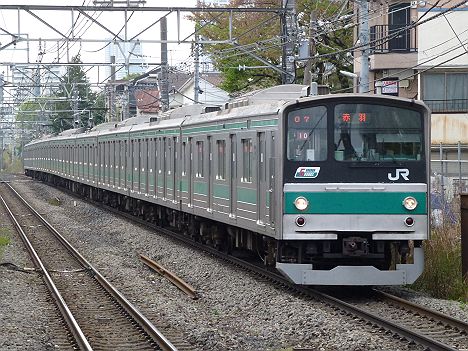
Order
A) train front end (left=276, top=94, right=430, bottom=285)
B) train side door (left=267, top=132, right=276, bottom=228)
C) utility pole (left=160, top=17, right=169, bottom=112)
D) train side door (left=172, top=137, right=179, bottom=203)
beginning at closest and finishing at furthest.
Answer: train front end (left=276, top=94, right=430, bottom=285) → train side door (left=267, top=132, right=276, bottom=228) → train side door (left=172, top=137, right=179, bottom=203) → utility pole (left=160, top=17, right=169, bottom=112)

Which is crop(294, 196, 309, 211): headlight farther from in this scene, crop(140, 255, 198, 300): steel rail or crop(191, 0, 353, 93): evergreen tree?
crop(191, 0, 353, 93): evergreen tree

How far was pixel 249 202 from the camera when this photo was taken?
1458 cm

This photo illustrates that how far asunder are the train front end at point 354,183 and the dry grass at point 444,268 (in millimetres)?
900

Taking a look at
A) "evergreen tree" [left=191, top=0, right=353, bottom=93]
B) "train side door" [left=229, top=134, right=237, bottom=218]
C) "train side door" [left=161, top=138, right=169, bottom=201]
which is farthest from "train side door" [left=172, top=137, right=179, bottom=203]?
"evergreen tree" [left=191, top=0, right=353, bottom=93]

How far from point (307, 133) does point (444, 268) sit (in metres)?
2.96

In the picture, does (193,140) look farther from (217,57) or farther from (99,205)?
(217,57)

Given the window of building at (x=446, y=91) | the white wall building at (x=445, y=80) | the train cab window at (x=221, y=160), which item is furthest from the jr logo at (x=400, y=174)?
the window of building at (x=446, y=91)

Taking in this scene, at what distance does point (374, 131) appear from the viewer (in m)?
12.6

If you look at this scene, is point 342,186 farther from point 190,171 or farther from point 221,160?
point 190,171

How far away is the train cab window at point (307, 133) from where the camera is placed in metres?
12.6

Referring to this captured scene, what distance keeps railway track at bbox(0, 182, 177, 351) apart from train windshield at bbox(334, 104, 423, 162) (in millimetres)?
3293

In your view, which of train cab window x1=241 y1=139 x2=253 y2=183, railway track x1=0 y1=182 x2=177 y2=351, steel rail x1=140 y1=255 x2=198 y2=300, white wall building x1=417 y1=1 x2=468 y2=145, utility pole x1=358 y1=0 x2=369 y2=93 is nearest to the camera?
railway track x1=0 y1=182 x2=177 y2=351

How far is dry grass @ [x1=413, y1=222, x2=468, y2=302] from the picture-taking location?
13.2 m

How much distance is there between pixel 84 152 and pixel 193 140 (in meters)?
19.7
